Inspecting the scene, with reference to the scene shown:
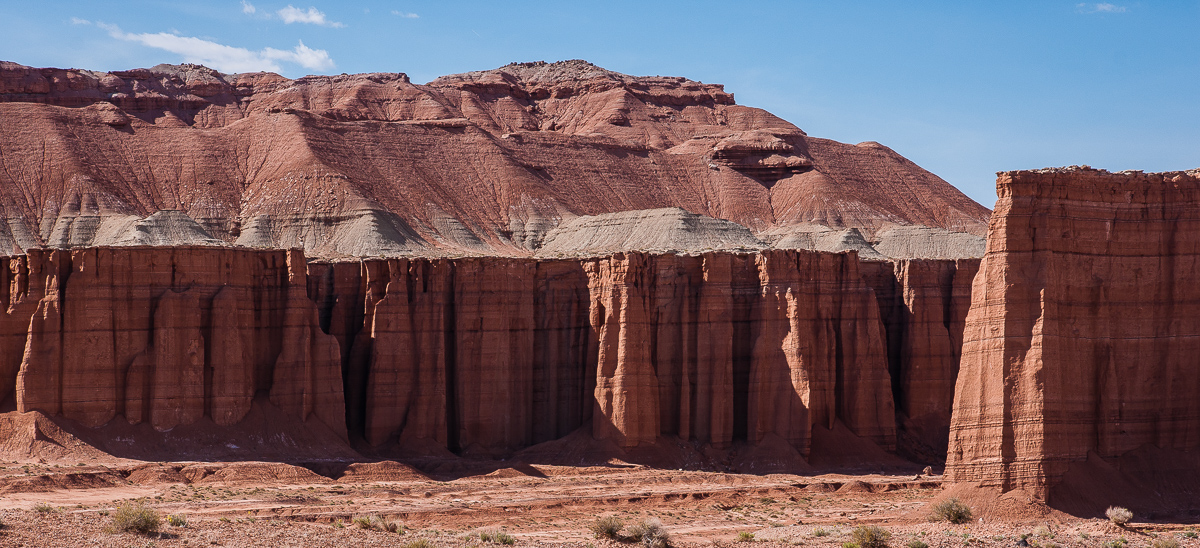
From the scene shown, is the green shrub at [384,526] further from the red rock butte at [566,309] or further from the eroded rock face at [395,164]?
the eroded rock face at [395,164]

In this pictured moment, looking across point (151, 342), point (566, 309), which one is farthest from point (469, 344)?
point (151, 342)

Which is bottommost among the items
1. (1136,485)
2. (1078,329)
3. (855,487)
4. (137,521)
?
(855,487)

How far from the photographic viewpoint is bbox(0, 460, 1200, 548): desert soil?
4128 cm

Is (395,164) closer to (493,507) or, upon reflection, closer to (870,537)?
(493,507)

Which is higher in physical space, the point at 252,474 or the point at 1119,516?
the point at 1119,516

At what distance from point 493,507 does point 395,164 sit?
217ft

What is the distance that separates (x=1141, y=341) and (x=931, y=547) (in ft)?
28.2

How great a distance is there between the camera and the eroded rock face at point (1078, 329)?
1683 inches

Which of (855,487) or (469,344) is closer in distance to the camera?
(855,487)

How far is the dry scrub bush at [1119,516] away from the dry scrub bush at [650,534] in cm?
1089

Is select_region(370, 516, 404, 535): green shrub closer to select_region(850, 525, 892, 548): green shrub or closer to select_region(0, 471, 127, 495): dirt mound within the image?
select_region(850, 525, 892, 548): green shrub

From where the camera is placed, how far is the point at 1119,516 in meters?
41.6

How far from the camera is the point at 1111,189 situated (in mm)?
44281

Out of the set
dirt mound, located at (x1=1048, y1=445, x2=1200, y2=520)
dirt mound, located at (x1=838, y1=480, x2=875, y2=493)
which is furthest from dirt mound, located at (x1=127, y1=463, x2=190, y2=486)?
dirt mound, located at (x1=1048, y1=445, x2=1200, y2=520)
